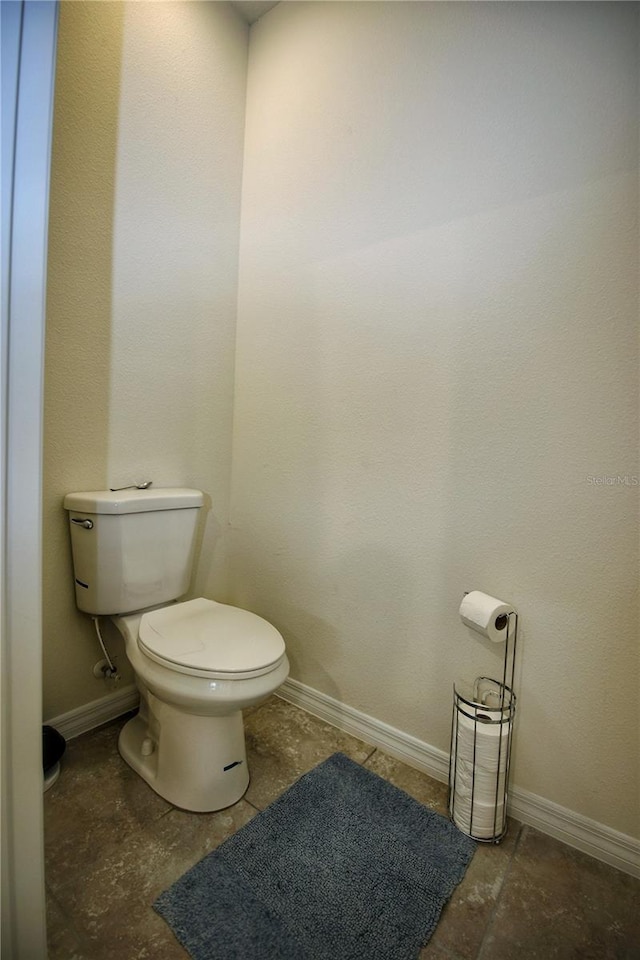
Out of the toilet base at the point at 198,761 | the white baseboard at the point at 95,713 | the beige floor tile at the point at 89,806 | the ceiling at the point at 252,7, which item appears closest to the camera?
the beige floor tile at the point at 89,806

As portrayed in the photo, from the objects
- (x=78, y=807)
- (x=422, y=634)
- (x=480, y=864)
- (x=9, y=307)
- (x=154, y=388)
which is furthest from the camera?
(x=154, y=388)

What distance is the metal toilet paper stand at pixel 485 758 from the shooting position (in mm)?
1088

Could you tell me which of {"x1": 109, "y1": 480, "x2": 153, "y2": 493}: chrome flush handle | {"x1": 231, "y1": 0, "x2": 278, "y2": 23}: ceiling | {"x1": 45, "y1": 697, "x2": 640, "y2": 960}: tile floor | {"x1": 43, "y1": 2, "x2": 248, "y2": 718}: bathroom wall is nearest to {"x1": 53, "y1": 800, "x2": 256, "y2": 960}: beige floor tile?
{"x1": 45, "y1": 697, "x2": 640, "y2": 960}: tile floor

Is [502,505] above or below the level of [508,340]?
below

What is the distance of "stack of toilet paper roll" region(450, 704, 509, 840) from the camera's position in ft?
3.56

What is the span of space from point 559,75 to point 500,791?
6.11 ft

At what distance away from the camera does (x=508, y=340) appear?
3.76 ft

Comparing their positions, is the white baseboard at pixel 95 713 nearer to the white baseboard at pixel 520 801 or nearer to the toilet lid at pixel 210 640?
the toilet lid at pixel 210 640

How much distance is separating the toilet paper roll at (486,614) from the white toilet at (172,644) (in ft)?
1.73

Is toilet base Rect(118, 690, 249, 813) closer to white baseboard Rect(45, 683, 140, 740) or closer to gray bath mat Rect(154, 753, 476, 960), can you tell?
gray bath mat Rect(154, 753, 476, 960)

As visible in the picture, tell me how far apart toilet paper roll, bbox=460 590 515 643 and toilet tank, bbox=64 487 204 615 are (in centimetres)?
95

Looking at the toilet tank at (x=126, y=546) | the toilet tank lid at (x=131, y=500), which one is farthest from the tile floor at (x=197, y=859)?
the toilet tank lid at (x=131, y=500)

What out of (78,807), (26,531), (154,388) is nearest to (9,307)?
(26,531)

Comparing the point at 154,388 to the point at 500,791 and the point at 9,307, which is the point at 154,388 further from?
Answer: the point at 500,791
